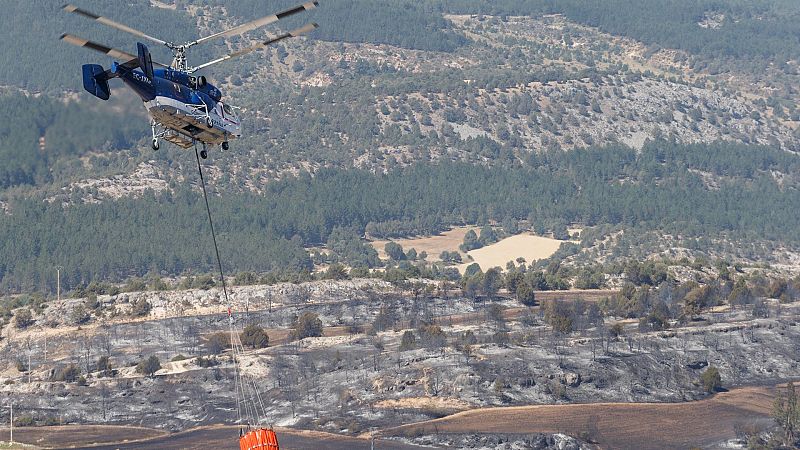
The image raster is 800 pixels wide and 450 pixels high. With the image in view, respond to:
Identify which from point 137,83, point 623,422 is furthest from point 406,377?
point 137,83

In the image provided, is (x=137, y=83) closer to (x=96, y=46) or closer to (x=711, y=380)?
(x=96, y=46)

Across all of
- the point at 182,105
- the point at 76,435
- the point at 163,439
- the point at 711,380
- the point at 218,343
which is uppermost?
the point at 182,105

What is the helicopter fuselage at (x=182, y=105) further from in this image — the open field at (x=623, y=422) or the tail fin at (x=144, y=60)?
the open field at (x=623, y=422)

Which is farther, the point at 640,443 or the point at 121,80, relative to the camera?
the point at 640,443

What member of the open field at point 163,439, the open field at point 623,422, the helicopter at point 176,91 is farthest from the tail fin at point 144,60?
the open field at point 623,422

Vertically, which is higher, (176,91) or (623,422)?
(176,91)

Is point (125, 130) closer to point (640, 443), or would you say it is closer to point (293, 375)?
point (640, 443)

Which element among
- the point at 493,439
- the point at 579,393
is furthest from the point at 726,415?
the point at 493,439
